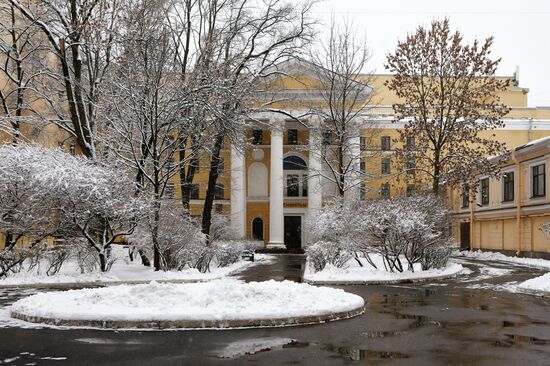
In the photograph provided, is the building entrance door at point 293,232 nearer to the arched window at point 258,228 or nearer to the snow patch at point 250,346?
the arched window at point 258,228

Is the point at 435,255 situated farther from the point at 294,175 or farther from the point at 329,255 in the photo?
the point at 294,175

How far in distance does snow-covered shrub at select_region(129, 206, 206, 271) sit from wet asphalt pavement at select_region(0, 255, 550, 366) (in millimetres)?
10962

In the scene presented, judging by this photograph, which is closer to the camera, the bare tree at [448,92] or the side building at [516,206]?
the bare tree at [448,92]

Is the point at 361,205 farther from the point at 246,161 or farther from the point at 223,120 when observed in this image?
the point at 246,161

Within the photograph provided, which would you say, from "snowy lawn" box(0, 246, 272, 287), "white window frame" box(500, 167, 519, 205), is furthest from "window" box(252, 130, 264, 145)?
"snowy lawn" box(0, 246, 272, 287)

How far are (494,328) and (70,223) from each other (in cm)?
1619

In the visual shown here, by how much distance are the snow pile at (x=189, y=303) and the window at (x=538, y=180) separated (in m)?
28.5

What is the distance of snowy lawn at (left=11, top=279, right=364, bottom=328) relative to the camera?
11.5 meters

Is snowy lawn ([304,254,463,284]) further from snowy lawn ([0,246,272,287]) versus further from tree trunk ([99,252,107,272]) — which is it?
tree trunk ([99,252,107,272])

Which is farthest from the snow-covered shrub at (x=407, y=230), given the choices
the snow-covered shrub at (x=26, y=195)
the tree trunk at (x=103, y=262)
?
the snow-covered shrub at (x=26, y=195)

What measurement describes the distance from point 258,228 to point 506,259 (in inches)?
1027

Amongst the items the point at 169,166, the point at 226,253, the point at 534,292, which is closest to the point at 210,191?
the point at 226,253

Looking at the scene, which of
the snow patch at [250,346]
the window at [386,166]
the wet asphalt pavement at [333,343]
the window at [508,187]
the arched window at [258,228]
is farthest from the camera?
the window at [386,166]

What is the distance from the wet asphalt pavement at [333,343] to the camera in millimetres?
8633
